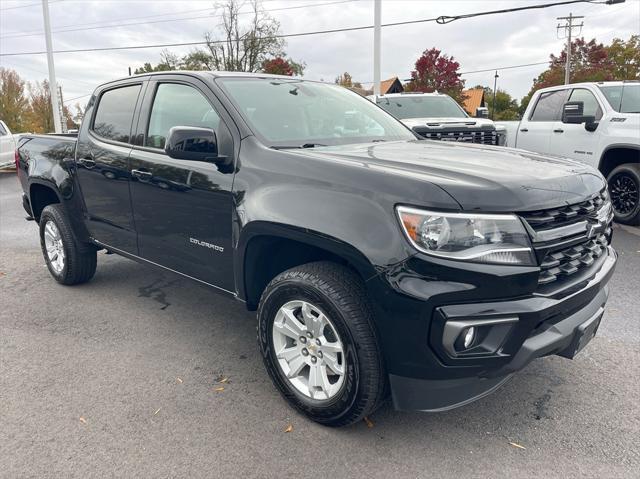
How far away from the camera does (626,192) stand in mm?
7012

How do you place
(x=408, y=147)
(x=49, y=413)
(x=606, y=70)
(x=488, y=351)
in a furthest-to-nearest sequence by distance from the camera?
(x=606, y=70) < (x=408, y=147) < (x=49, y=413) < (x=488, y=351)

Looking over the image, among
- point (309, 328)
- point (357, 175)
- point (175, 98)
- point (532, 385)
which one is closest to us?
point (357, 175)

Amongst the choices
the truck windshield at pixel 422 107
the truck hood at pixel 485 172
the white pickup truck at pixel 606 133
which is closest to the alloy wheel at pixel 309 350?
the truck hood at pixel 485 172

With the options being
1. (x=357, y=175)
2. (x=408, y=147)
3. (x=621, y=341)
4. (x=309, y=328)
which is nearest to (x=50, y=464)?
(x=309, y=328)

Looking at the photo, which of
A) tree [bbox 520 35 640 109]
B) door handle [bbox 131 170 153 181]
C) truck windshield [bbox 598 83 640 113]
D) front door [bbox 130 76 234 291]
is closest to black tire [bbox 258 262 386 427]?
front door [bbox 130 76 234 291]

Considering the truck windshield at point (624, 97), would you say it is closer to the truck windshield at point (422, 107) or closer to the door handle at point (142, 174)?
the truck windshield at point (422, 107)

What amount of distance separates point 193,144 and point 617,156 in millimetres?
6415

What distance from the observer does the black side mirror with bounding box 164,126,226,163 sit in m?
2.90

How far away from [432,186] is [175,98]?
2.13 meters

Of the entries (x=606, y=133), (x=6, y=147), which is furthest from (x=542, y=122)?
(x=6, y=147)

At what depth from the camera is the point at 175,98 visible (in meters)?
3.56

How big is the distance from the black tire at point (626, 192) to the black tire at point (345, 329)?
589 cm

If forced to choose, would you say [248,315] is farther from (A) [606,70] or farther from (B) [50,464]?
(A) [606,70]

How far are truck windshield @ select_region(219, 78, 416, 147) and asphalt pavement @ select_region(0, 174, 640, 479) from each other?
5.02 feet
